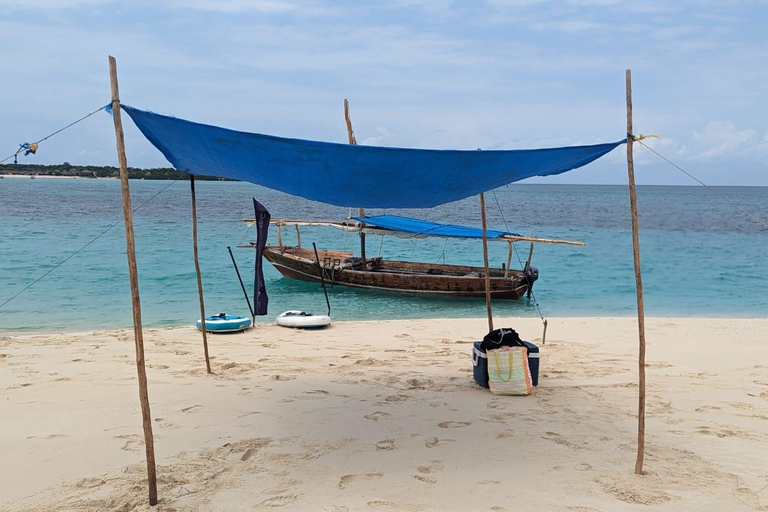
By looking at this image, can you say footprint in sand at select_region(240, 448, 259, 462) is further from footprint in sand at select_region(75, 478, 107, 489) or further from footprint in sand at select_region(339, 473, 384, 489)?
footprint in sand at select_region(75, 478, 107, 489)

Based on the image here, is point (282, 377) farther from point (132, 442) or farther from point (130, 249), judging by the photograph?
point (130, 249)

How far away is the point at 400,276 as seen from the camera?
46.9ft

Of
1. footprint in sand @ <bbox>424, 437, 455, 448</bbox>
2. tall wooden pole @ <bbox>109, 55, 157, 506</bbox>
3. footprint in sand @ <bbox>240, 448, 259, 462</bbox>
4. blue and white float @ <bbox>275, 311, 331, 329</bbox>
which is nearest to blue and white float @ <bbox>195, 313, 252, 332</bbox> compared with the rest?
blue and white float @ <bbox>275, 311, 331, 329</bbox>

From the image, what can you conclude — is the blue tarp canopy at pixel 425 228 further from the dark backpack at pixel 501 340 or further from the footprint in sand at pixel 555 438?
the footprint in sand at pixel 555 438

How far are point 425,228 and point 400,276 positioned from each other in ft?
7.87

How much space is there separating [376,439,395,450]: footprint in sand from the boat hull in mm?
9334

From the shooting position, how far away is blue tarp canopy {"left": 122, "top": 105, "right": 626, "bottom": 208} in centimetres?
381

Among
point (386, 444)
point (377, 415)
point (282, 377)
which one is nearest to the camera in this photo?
point (386, 444)

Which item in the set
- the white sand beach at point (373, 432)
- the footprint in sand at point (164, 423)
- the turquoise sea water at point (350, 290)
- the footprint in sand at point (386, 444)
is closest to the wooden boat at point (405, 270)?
the turquoise sea water at point (350, 290)

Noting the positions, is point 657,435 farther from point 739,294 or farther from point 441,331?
point 739,294

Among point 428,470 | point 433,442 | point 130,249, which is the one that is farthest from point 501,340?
point 130,249

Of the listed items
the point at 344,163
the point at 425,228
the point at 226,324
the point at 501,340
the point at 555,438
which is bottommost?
the point at 555,438

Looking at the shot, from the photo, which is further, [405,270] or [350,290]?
[405,270]

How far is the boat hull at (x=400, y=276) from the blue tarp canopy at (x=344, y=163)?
890 centimetres
